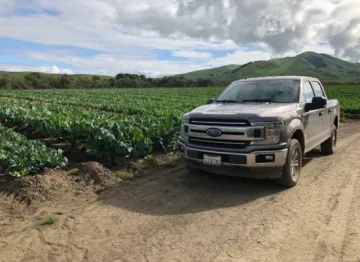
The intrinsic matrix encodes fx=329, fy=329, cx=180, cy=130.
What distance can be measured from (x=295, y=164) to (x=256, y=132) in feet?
4.24

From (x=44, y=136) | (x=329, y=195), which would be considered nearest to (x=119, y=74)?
(x=44, y=136)

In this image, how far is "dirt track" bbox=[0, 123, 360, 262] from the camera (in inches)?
150

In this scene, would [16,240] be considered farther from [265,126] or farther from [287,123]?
[287,123]

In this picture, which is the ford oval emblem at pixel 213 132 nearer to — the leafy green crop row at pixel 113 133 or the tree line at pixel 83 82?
the leafy green crop row at pixel 113 133

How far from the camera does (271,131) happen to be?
557 centimetres

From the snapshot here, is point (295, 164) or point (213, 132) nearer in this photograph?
point (213, 132)

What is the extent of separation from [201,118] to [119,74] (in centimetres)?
9784

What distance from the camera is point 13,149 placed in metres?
6.58

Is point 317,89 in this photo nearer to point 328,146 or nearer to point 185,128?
point 328,146

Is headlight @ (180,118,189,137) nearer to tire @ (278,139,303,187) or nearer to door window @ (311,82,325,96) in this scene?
tire @ (278,139,303,187)

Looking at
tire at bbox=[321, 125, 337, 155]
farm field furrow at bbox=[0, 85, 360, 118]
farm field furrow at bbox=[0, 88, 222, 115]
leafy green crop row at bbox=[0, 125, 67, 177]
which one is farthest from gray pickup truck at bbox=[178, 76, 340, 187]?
farm field furrow at bbox=[0, 88, 222, 115]

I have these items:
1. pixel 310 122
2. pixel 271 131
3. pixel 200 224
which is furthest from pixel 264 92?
pixel 200 224

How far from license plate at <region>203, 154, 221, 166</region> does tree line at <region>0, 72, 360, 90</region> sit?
260 feet

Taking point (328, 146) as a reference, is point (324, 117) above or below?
above
